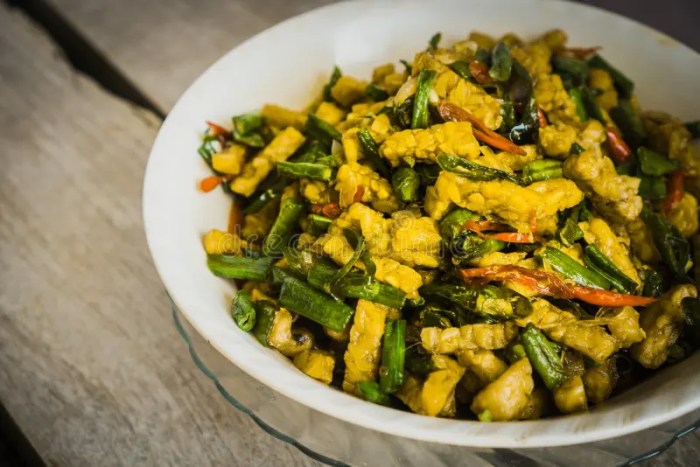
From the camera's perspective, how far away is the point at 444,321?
1802 mm

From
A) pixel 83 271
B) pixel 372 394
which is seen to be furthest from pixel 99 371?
pixel 372 394

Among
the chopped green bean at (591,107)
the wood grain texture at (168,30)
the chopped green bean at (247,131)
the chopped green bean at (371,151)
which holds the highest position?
the chopped green bean at (591,107)

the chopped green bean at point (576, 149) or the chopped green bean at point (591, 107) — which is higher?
the chopped green bean at point (591, 107)

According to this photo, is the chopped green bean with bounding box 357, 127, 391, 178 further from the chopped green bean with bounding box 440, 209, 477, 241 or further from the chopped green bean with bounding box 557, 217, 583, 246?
the chopped green bean with bounding box 557, 217, 583, 246

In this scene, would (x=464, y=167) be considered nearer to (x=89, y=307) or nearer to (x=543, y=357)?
(x=543, y=357)

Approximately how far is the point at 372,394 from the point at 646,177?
1.29 metres

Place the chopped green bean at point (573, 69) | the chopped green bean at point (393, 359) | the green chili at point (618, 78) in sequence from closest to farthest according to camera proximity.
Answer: the chopped green bean at point (393, 359), the chopped green bean at point (573, 69), the green chili at point (618, 78)

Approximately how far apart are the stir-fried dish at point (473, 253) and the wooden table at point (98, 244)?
618 mm

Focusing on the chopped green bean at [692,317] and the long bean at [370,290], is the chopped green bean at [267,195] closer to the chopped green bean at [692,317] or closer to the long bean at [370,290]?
the long bean at [370,290]

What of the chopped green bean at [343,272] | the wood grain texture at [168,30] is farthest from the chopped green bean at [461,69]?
the wood grain texture at [168,30]

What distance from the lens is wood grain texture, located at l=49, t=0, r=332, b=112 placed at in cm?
372

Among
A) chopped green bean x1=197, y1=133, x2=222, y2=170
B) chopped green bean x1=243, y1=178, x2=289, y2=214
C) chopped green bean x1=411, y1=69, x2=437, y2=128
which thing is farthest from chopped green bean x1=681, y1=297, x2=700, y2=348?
chopped green bean x1=197, y1=133, x2=222, y2=170

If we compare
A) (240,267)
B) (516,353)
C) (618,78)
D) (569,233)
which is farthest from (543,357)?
(618,78)

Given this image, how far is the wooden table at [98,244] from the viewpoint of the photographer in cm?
227
